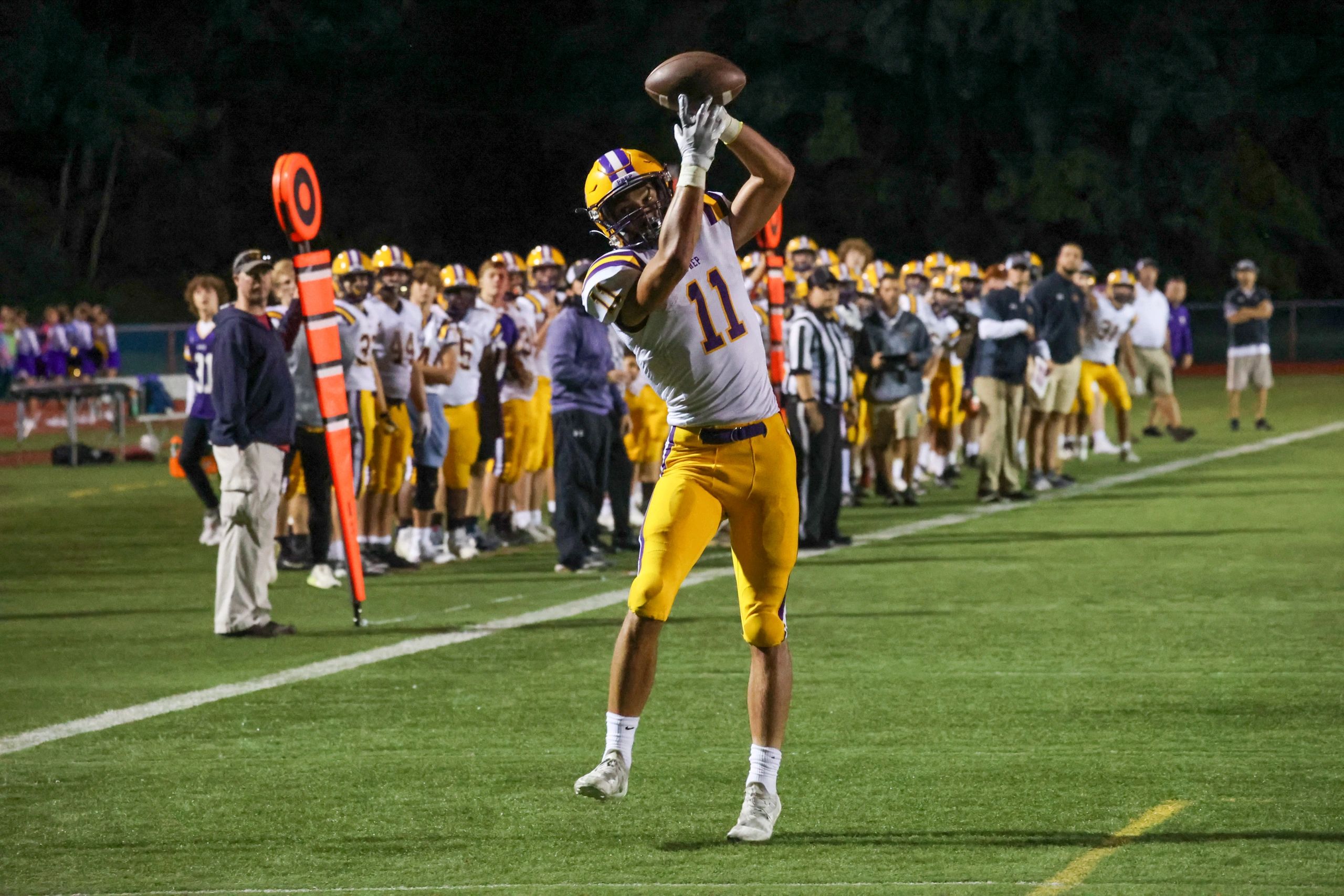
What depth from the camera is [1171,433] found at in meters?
25.8

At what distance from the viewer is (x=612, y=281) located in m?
6.46

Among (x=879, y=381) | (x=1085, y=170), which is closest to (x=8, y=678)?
(x=879, y=381)

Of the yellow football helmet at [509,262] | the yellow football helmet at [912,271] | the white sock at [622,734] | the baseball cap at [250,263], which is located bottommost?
the white sock at [622,734]

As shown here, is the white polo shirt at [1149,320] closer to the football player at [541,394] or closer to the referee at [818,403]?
the football player at [541,394]

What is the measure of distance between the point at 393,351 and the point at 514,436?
6.63 ft

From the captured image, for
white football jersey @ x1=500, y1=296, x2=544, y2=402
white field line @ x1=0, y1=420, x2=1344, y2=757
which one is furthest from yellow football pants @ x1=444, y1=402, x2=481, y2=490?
white field line @ x1=0, y1=420, x2=1344, y2=757

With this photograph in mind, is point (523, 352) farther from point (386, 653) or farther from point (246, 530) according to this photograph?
point (386, 653)

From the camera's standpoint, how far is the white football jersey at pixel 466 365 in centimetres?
1516

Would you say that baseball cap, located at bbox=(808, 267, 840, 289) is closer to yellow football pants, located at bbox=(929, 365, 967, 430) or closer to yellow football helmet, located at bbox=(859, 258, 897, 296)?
yellow football helmet, located at bbox=(859, 258, 897, 296)

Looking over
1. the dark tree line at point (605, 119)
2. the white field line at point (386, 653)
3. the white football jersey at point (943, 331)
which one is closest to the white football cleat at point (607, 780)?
the white field line at point (386, 653)

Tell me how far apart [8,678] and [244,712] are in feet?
5.96

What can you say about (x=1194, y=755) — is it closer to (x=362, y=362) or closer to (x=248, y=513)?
(x=248, y=513)

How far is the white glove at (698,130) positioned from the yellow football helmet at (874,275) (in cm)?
Answer: 1233

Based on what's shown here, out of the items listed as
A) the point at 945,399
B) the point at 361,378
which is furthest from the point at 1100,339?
the point at 361,378
